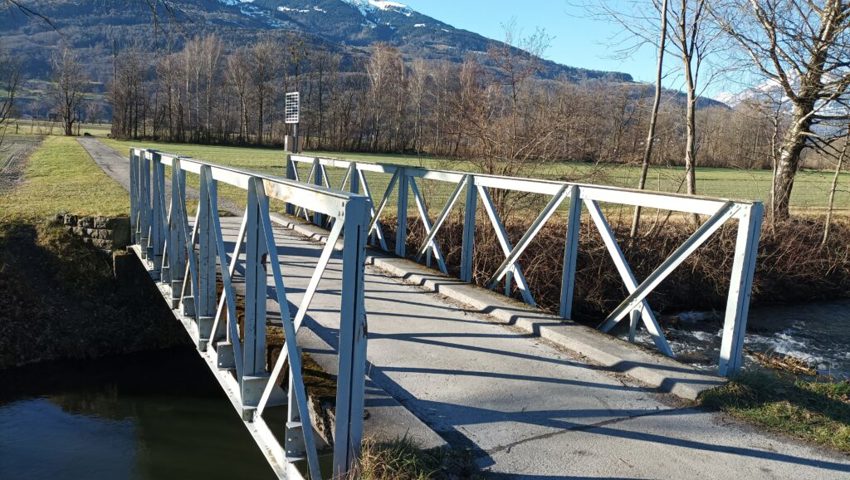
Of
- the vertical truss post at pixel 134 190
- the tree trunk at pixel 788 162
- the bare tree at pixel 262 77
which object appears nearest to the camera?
the vertical truss post at pixel 134 190

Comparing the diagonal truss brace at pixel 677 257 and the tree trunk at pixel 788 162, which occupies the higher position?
the tree trunk at pixel 788 162

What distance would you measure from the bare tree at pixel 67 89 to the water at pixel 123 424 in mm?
60547

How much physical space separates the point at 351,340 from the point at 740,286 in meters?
2.85

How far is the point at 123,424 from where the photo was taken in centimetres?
848

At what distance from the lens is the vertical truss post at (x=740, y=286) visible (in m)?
4.14

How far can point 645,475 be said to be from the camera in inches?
122

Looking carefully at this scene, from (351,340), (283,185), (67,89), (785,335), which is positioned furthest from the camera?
(67,89)

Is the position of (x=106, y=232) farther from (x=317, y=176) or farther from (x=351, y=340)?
(x=351, y=340)

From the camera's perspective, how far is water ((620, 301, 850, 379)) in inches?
367

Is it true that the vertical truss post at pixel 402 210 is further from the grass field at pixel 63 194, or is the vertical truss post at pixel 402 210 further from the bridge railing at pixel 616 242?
the grass field at pixel 63 194

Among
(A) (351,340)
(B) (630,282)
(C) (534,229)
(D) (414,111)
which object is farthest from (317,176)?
(D) (414,111)

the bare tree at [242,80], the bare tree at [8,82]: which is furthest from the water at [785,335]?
the bare tree at [242,80]

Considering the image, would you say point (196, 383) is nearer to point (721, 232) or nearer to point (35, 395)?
point (35, 395)

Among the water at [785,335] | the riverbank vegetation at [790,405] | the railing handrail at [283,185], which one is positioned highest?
the railing handrail at [283,185]
